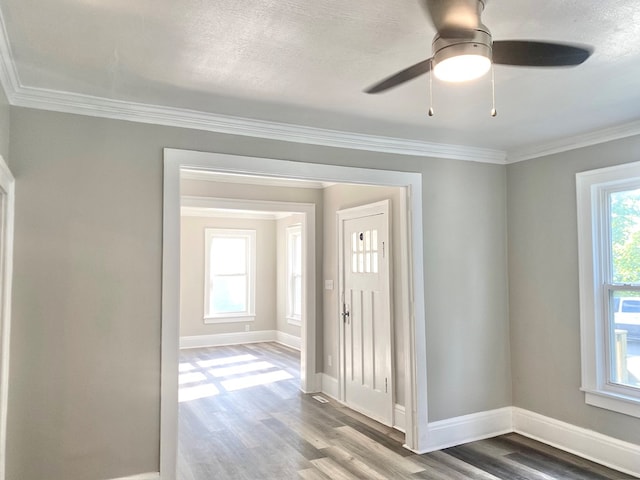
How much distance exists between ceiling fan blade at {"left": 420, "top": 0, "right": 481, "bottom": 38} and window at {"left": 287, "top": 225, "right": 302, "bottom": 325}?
6.83 m

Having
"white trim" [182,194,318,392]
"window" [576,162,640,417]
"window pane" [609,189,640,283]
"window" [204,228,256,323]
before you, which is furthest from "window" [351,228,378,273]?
"window" [204,228,256,323]

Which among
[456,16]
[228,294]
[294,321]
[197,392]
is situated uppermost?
[456,16]

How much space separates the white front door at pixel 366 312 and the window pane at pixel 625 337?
1.81m

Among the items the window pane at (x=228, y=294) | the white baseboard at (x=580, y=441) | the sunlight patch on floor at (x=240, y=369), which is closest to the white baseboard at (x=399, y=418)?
the white baseboard at (x=580, y=441)

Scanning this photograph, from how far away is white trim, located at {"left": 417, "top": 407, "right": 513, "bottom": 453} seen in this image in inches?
151

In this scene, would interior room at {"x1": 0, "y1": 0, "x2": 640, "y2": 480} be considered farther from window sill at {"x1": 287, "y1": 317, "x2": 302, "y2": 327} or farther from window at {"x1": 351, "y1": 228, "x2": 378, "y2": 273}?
window sill at {"x1": 287, "y1": 317, "x2": 302, "y2": 327}

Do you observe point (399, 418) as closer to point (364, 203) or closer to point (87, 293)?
point (364, 203)

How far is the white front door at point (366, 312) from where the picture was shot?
445cm

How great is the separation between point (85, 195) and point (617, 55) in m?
3.05

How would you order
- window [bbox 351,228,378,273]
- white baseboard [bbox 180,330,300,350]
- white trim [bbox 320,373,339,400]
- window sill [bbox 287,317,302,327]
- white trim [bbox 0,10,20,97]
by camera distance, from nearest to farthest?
white trim [bbox 0,10,20,97], window [bbox 351,228,378,273], white trim [bbox 320,373,339,400], window sill [bbox 287,317,302,327], white baseboard [bbox 180,330,300,350]

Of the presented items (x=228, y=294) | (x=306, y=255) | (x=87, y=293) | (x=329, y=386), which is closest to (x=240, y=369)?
(x=329, y=386)

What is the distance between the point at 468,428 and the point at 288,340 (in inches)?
198

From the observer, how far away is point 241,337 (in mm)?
8906

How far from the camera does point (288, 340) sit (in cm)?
865
